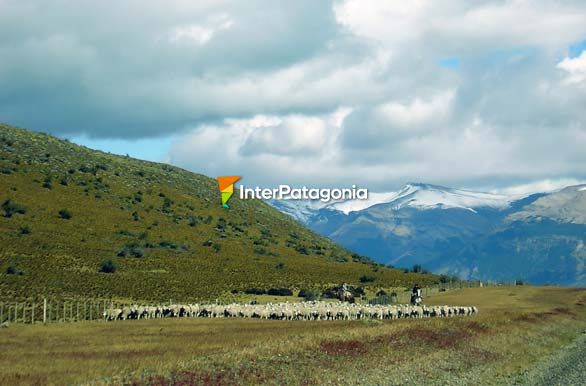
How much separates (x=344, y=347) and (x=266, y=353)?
18.9ft

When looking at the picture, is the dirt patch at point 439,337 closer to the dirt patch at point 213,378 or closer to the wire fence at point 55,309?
the dirt patch at point 213,378

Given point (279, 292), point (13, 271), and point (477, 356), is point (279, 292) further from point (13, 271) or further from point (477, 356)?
point (477, 356)

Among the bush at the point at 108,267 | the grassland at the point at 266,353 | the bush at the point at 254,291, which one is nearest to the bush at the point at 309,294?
the bush at the point at 254,291

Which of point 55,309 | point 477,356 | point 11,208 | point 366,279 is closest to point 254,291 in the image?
point 366,279

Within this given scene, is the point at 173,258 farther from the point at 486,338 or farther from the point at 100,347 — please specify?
the point at 100,347

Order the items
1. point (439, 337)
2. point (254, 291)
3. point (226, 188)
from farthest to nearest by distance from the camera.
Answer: point (226, 188), point (254, 291), point (439, 337)

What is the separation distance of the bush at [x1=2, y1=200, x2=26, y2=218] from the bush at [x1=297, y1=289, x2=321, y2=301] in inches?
1531

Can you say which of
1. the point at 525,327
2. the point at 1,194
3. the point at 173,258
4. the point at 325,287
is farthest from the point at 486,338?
the point at 1,194

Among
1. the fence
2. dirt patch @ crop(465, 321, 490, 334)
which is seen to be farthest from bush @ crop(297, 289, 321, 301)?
dirt patch @ crop(465, 321, 490, 334)

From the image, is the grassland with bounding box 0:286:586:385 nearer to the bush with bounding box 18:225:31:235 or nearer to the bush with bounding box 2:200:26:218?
the bush with bounding box 18:225:31:235

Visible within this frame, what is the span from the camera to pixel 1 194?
114 meters

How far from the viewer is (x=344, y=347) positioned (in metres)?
40.5

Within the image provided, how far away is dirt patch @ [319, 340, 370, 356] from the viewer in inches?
1532

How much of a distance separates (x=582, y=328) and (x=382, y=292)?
37.9 metres
